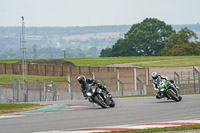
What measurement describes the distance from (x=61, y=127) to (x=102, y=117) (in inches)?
105

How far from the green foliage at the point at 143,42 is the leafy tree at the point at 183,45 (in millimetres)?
17083

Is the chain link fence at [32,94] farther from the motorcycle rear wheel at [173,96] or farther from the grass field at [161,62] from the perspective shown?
the grass field at [161,62]

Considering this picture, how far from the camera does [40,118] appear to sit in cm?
1880

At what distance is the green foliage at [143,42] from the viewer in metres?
132

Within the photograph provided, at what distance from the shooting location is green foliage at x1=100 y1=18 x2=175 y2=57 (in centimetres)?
13238

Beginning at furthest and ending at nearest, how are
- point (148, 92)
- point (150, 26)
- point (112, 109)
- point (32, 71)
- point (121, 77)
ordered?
point (150, 26)
point (32, 71)
point (121, 77)
point (148, 92)
point (112, 109)

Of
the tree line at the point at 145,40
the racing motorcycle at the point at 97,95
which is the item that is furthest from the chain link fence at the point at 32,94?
the tree line at the point at 145,40

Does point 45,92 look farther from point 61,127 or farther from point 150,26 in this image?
point 150,26

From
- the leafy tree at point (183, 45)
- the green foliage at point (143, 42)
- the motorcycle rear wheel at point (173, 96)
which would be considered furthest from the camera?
the green foliage at point (143, 42)

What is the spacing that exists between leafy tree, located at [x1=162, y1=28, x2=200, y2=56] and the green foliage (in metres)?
17.1

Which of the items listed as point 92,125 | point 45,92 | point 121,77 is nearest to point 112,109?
point 92,125

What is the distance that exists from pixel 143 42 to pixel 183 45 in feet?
82.4

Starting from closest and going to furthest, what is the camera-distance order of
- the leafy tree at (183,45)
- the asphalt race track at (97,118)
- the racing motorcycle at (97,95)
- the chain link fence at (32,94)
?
the asphalt race track at (97,118), the racing motorcycle at (97,95), the chain link fence at (32,94), the leafy tree at (183,45)

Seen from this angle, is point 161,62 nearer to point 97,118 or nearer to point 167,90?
point 167,90
